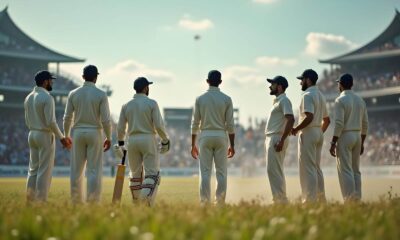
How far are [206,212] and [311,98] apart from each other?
4.04 m

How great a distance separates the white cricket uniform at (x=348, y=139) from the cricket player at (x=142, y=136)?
10.2 ft

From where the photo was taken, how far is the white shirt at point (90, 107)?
8711 millimetres

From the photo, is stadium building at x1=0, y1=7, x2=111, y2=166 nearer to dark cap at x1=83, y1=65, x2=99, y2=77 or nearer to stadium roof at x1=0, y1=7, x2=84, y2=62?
stadium roof at x1=0, y1=7, x2=84, y2=62

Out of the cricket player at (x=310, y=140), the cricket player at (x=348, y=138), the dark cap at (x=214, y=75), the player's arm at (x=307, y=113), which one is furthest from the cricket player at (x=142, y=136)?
the cricket player at (x=348, y=138)

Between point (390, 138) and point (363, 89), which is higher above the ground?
point (363, 89)

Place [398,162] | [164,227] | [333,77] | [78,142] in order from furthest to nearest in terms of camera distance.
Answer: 1. [333,77]
2. [398,162]
3. [78,142]
4. [164,227]

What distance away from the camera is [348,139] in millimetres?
9375

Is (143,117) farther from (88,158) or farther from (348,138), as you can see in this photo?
(348,138)

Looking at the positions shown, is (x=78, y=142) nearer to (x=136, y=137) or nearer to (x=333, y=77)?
(x=136, y=137)

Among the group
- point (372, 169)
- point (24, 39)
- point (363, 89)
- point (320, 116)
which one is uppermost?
point (24, 39)

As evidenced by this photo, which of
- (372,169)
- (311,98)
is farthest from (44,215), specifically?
(372,169)

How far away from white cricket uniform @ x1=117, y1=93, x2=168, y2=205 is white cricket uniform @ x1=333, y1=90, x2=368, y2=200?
10.3ft

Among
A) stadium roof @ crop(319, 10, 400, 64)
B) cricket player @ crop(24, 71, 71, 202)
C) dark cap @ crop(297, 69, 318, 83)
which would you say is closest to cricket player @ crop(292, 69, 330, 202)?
dark cap @ crop(297, 69, 318, 83)

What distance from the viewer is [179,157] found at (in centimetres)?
5266
